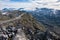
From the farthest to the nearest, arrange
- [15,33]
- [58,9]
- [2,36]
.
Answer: [58,9] → [15,33] → [2,36]

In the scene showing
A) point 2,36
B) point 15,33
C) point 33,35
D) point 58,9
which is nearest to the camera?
point 2,36

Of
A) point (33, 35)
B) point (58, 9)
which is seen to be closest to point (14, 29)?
point (33, 35)

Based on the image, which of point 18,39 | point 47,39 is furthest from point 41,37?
point 18,39

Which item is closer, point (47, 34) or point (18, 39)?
point (18, 39)

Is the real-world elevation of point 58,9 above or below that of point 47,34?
below

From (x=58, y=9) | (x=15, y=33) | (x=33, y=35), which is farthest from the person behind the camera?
(x=58, y=9)

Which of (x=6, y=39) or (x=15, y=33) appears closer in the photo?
(x=6, y=39)

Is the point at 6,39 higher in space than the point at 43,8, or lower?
higher

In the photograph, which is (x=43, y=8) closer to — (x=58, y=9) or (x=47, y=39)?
(x=58, y=9)

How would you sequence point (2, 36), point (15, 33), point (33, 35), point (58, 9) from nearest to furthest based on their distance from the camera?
point (2, 36) < point (15, 33) < point (33, 35) < point (58, 9)

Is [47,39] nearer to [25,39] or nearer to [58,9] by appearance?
[25,39]
